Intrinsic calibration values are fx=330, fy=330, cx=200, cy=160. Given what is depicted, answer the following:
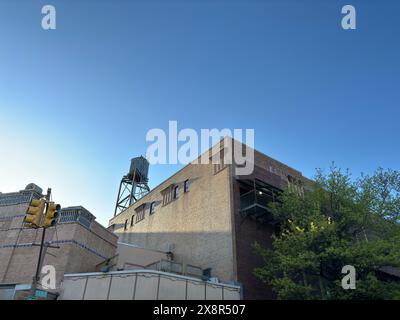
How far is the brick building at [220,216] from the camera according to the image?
22953mm

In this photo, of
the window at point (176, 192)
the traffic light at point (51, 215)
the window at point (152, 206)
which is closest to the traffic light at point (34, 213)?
the traffic light at point (51, 215)

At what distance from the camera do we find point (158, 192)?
117 ft

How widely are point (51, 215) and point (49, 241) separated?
1014cm

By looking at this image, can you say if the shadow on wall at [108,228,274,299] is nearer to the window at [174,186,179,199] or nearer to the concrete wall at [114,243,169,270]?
the concrete wall at [114,243,169,270]

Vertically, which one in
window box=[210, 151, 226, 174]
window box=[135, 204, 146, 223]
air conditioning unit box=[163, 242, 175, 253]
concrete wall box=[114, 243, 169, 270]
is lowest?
concrete wall box=[114, 243, 169, 270]

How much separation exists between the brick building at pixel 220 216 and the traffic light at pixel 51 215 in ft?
43.6

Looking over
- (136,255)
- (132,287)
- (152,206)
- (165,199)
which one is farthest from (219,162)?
(132,287)

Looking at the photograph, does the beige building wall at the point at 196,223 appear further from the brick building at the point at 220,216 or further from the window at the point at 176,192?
the window at the point at 176,192

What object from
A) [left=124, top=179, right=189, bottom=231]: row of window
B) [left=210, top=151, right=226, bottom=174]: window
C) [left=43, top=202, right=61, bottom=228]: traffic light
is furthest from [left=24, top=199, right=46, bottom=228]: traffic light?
[left=124, top=179, right=189, bottom=231]: row of window

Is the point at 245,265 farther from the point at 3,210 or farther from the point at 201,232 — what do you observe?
the point at 3,210

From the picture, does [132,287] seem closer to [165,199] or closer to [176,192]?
[176,192]

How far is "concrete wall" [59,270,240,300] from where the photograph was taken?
684 inches

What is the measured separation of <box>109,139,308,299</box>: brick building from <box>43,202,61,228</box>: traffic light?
13301 millimetres
